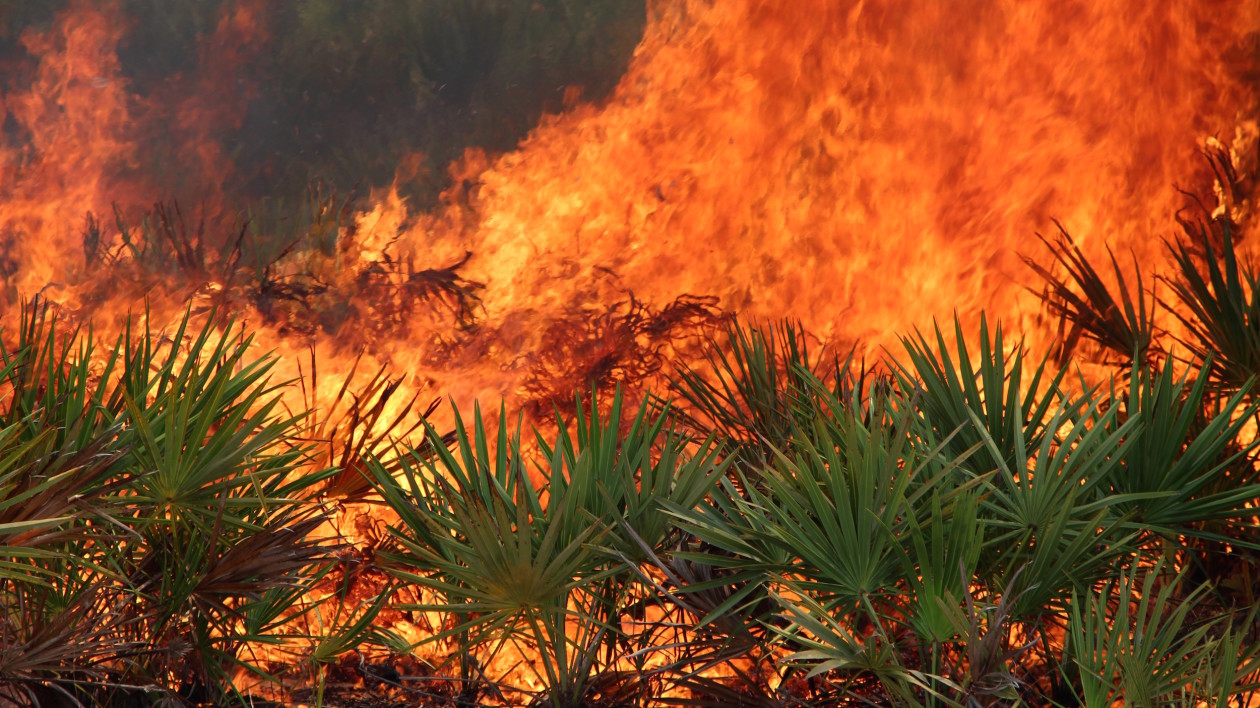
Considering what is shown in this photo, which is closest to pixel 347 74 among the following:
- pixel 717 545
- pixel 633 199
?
pixel 633 199

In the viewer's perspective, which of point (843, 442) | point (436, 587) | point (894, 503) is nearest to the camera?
point (894, 503)

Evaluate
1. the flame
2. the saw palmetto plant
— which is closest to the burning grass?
the saw palmetto plant

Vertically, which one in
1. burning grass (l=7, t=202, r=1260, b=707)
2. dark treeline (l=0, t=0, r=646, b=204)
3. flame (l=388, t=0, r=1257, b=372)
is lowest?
burning grass (l=7, t=202, r=1260, b=707)

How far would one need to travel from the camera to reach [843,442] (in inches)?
83.7

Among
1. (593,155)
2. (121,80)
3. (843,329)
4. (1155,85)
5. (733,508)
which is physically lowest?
(733,508)

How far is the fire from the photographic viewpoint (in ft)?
13.8

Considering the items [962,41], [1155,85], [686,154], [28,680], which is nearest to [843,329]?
[686,154]

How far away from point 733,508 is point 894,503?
0.41 meters

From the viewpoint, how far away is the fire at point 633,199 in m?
4.21

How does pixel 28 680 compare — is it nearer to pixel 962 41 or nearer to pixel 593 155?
pixel 593 155

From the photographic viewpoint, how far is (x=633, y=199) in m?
4.30

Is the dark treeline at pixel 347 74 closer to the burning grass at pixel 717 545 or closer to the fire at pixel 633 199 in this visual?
the fire at pixel 633 199

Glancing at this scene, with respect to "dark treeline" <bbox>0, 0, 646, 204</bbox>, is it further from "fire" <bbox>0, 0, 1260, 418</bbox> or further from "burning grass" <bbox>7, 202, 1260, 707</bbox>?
"burning grass" <bbox>7, 202, 1260, 707</bbox>

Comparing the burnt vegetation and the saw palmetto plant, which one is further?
the saw palmetto plant
